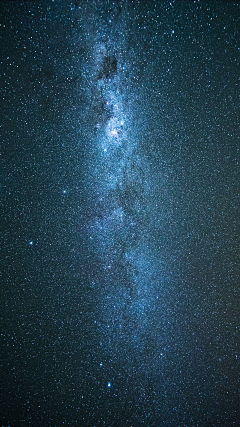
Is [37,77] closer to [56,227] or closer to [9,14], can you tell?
[9,14]

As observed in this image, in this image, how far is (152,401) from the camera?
0.74 meters

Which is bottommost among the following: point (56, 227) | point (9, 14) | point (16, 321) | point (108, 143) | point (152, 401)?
point (152, 401)

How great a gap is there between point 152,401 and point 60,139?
42.1 inches

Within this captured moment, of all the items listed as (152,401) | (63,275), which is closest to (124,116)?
(63,275)

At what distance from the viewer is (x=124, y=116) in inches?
26.2

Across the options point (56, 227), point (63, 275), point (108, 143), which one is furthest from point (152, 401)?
point (108, 143)

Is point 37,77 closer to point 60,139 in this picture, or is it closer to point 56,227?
point 60,139

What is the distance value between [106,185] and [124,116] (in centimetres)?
25

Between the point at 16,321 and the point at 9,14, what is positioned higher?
the point at 9,14

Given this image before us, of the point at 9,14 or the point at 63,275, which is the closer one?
the point at 9,14

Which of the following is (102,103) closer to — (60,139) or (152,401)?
(60,139)

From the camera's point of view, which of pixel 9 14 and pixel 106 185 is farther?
pixel 106 185

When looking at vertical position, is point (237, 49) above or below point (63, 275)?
above

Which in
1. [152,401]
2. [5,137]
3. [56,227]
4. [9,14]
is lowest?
[152,401]
